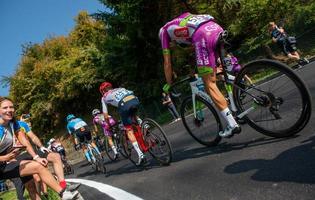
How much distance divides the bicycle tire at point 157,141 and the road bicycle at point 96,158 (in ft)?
11.1

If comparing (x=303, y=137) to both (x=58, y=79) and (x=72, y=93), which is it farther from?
(x=58, y=79)

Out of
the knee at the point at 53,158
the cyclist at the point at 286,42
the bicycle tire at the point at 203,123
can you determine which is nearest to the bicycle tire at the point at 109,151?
the bicycle tire at the point at 203,123

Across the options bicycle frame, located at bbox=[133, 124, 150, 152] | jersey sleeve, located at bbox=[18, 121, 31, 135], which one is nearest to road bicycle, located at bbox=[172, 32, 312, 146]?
bicycle frame, located at bbox=[133, 124, 150, 152]

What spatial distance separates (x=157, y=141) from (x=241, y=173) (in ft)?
9.56

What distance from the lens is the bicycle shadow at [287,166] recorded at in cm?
371

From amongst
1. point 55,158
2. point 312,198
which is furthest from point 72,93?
point 312,198

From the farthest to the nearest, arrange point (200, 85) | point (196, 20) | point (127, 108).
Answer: point (127, 108)
point (200, 85)
point (196, 20)

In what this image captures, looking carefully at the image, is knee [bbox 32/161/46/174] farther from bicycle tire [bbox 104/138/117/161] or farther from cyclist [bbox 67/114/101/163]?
cyclist [bbox 67/114/101/163]

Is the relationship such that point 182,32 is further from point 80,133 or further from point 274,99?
point 80,133

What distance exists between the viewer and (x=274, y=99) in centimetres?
508

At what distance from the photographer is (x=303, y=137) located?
4859 millimetres

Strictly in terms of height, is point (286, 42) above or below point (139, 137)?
above

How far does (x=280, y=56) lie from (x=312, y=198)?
17479mm

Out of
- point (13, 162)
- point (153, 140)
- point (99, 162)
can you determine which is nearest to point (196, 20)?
point (153, 140)
